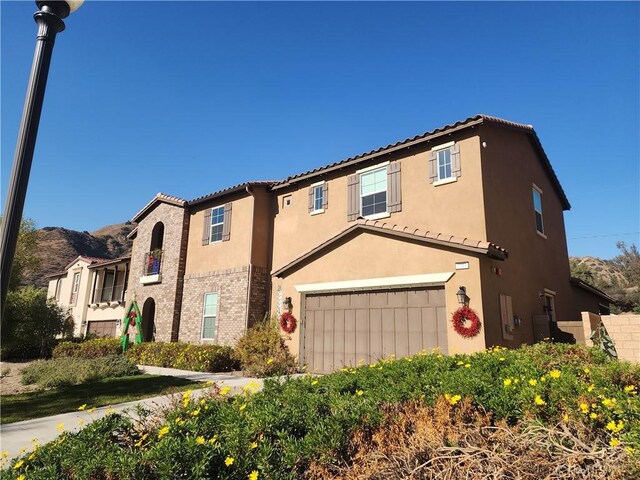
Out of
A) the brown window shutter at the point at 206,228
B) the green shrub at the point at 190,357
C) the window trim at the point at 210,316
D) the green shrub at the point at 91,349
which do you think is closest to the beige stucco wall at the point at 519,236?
the green shrub at the point at 190,357

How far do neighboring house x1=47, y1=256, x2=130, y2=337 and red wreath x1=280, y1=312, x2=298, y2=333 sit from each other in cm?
1723

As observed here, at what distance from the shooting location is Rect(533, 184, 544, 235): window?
15102mm

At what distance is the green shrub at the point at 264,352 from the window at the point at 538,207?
996 centimetres

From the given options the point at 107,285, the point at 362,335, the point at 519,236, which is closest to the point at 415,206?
the point at 519,236

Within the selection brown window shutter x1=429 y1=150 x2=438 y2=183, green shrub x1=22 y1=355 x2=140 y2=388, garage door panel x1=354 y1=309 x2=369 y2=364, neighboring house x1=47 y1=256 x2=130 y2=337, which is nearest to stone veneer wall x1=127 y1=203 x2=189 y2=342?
green shrub x1=22 y1=355 x2=140 y2=388

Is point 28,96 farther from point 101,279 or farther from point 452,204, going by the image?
point 101,279

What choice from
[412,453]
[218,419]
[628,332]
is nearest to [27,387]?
[218,419]

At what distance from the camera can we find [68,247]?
69.8 metres

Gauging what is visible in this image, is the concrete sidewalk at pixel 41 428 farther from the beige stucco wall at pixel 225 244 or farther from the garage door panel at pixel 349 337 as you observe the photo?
the beige stucco wall at pixel 225 244

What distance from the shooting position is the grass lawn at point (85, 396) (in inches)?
334

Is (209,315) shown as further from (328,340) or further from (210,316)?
(328,340)

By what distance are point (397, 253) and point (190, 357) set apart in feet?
28.2

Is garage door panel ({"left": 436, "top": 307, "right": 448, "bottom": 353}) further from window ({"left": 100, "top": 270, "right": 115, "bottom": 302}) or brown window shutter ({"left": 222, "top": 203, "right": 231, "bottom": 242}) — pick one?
window ({"left": 100, "top": 270, "right": 115, "bottom": 302})

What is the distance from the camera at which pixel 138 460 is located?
120 inches
